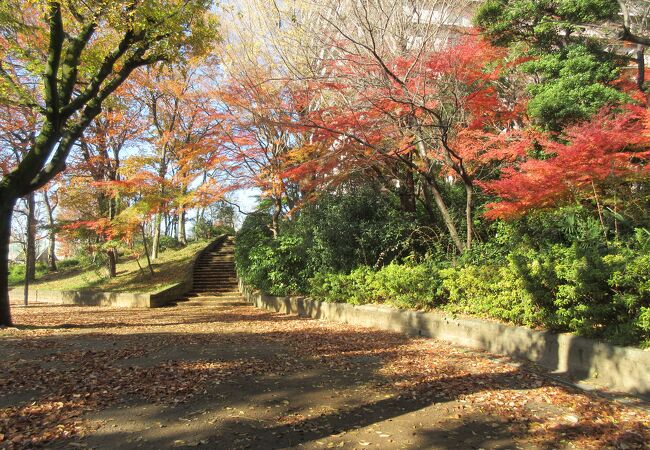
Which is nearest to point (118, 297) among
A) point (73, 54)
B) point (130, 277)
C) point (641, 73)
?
point (130, 277)

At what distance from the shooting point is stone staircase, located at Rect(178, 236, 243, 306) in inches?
655

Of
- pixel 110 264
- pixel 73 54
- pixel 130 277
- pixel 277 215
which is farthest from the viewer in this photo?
pixel 110 264

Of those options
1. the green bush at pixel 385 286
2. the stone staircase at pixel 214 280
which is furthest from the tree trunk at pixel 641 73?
the stone staircase at pixel 214 280

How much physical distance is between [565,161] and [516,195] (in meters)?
0.92

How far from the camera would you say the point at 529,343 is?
5586mm

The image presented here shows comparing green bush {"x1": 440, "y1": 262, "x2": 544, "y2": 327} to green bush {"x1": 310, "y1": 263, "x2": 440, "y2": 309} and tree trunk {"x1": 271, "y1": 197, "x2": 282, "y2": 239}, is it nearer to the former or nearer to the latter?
green bush {"x1": 310, "y1": 263, "x2": 440, "y2": 309}

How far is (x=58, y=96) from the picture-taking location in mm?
8227

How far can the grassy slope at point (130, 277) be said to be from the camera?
17.6m

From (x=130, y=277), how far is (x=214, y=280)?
3.49 m

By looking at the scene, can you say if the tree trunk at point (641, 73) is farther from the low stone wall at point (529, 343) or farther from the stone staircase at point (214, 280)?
the stone staircase at point (214, 280)

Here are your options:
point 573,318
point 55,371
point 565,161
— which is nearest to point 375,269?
point 565,161

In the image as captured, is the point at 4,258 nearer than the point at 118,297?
Yes

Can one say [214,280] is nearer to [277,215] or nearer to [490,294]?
[277,215]

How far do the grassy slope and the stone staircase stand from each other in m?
0.69
